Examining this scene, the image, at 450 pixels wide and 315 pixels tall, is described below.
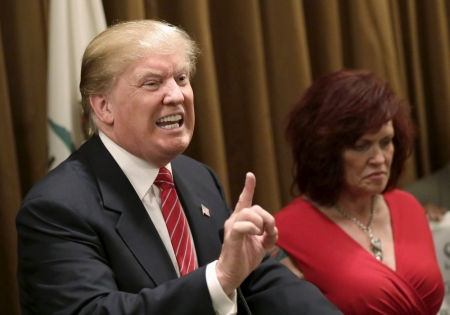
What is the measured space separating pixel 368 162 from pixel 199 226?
0.92 metres

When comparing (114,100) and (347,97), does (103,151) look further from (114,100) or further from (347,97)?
(347,97)

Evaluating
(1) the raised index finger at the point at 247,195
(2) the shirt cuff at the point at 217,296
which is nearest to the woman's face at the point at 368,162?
(1) the raised index finger at the point at 247,195

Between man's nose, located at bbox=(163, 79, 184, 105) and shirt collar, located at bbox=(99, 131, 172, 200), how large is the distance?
0.17 m

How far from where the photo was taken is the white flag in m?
2.25

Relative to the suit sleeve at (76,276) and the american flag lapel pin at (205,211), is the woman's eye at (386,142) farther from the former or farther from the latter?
the suit sleeve at (76,276)

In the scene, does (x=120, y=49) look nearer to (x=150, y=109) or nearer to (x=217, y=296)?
(x=150, y=109)

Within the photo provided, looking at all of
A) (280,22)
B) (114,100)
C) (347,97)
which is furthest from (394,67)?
(114,100)

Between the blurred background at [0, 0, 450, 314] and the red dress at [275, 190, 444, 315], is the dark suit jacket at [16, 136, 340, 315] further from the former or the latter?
the blurred background at [0, 0, 450, 314]

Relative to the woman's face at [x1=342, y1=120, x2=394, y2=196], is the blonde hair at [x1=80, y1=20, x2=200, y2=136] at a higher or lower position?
higher

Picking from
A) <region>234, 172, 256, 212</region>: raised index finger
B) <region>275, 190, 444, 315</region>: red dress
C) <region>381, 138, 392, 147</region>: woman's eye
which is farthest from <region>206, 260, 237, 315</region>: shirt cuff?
<region>381, 138, 392, 147</region>: woman's eye

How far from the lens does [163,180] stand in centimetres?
175

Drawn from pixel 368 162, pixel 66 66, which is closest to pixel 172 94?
pixel 66 66

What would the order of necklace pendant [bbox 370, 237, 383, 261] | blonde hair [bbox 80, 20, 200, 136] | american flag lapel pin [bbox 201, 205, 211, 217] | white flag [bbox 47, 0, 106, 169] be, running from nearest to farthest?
blonde hair [bbox 80, 20, 200, 136]
american flag lapel pin [bbox 201, 205, 211, 217]
white flag [bbox 47, 0, 106, 169]
necklace pendant [bbox 370, 237, 383, 261]

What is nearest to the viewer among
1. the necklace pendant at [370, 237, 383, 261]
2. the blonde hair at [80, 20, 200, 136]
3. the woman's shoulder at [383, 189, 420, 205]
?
the blonde hair at [80, 20, 200, 136]
